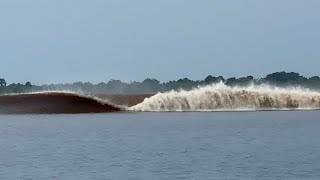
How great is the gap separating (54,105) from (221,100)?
18.4 m

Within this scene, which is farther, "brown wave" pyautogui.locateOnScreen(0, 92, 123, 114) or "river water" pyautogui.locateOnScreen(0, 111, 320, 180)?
"brown wave" pyautogui.locateOnScreen(0, 92, 123, 114)

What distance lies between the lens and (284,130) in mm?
56531

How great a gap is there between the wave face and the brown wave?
403 cm

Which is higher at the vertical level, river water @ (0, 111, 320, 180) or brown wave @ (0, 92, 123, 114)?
brown wave @ (0, 92, 123, 114)

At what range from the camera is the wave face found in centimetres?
9556

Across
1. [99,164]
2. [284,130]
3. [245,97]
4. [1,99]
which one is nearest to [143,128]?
[284,130]

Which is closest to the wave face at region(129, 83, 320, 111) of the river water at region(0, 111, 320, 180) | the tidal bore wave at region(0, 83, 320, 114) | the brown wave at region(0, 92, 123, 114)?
the tidal bore wave at region(0, 83, 320, 114)

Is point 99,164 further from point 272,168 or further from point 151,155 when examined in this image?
point 272,168

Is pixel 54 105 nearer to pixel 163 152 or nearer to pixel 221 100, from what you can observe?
pixel 221 100

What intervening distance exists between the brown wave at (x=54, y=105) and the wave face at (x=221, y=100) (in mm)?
4032

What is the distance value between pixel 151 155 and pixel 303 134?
15748mm

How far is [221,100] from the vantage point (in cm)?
9594

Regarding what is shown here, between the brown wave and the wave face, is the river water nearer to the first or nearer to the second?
the wave face

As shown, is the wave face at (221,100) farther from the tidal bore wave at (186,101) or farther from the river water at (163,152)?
the river water at (163,152)
